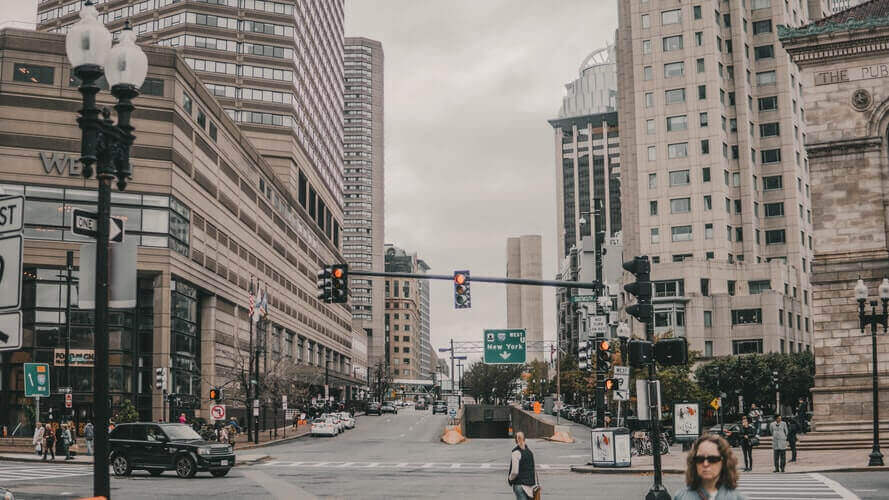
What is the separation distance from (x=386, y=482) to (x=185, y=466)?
6.97 metres

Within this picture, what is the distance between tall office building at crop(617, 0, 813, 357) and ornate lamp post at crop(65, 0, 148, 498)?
272 feet

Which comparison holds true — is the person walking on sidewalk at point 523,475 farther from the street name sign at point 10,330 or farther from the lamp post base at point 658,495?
the street name sign at point 10,330

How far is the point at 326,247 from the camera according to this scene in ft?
455

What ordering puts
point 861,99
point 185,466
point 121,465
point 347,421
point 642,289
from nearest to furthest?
point 642,289 → point 185,466 → point 121,465 → point 861,99 → point 347,421

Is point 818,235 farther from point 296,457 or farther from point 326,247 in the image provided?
point 326,247

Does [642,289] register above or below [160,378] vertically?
above

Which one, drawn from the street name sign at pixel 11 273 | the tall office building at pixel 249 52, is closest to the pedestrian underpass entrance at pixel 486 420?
the tall office building at pixel 249 52

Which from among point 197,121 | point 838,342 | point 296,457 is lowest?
point 296,457

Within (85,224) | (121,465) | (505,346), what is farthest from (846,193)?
(85,224)

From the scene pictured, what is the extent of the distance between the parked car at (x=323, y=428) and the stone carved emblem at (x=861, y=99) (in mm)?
44334

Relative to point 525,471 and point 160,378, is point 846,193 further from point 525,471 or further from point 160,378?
point 160,378

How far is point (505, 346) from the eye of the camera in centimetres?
6147

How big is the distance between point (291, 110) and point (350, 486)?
87352mm

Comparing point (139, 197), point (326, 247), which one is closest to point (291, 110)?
point (326, 247)
